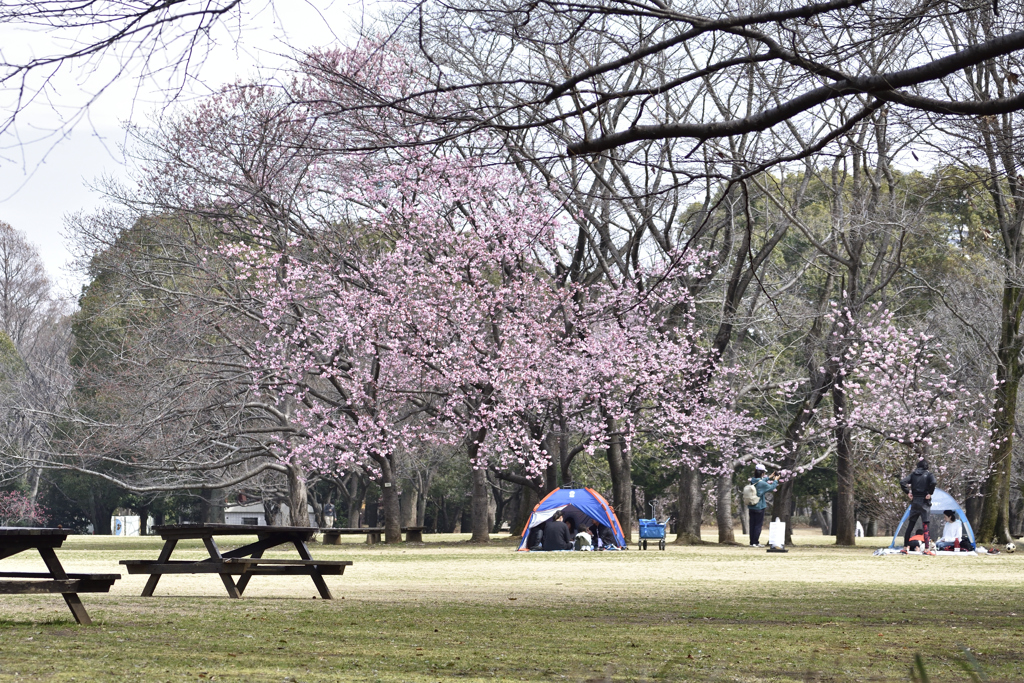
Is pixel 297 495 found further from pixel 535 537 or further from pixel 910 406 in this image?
pixel 910 406

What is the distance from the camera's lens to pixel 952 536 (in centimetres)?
2478

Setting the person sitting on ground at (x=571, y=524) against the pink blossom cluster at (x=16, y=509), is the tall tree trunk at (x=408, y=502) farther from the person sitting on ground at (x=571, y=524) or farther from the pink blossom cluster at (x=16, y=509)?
the person sitting on ground at (x=571, y=524)

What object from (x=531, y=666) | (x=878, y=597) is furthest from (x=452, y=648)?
(x=878, y=597)

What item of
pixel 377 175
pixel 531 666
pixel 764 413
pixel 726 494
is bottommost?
pixel 531 666

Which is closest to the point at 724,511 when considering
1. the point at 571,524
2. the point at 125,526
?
the point at 571,524

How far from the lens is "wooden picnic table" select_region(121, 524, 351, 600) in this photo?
10523mm

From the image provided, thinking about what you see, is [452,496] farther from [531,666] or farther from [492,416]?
[531,666]

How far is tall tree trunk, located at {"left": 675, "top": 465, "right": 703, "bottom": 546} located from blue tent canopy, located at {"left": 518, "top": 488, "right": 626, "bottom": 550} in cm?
463

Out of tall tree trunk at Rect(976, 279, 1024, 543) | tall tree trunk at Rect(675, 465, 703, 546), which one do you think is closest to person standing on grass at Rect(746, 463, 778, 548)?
tall tree trunk at Rect(675, 465, 703, 546)

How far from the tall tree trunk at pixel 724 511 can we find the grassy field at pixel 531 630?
57.9 ft

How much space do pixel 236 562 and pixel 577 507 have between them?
1610cm

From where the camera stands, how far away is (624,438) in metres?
29.1

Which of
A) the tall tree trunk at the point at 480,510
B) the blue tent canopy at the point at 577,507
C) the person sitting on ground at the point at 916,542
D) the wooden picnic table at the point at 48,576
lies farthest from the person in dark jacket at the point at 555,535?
the wooden picnic table at the point at 48,576

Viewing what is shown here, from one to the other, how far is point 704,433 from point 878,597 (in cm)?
1776
